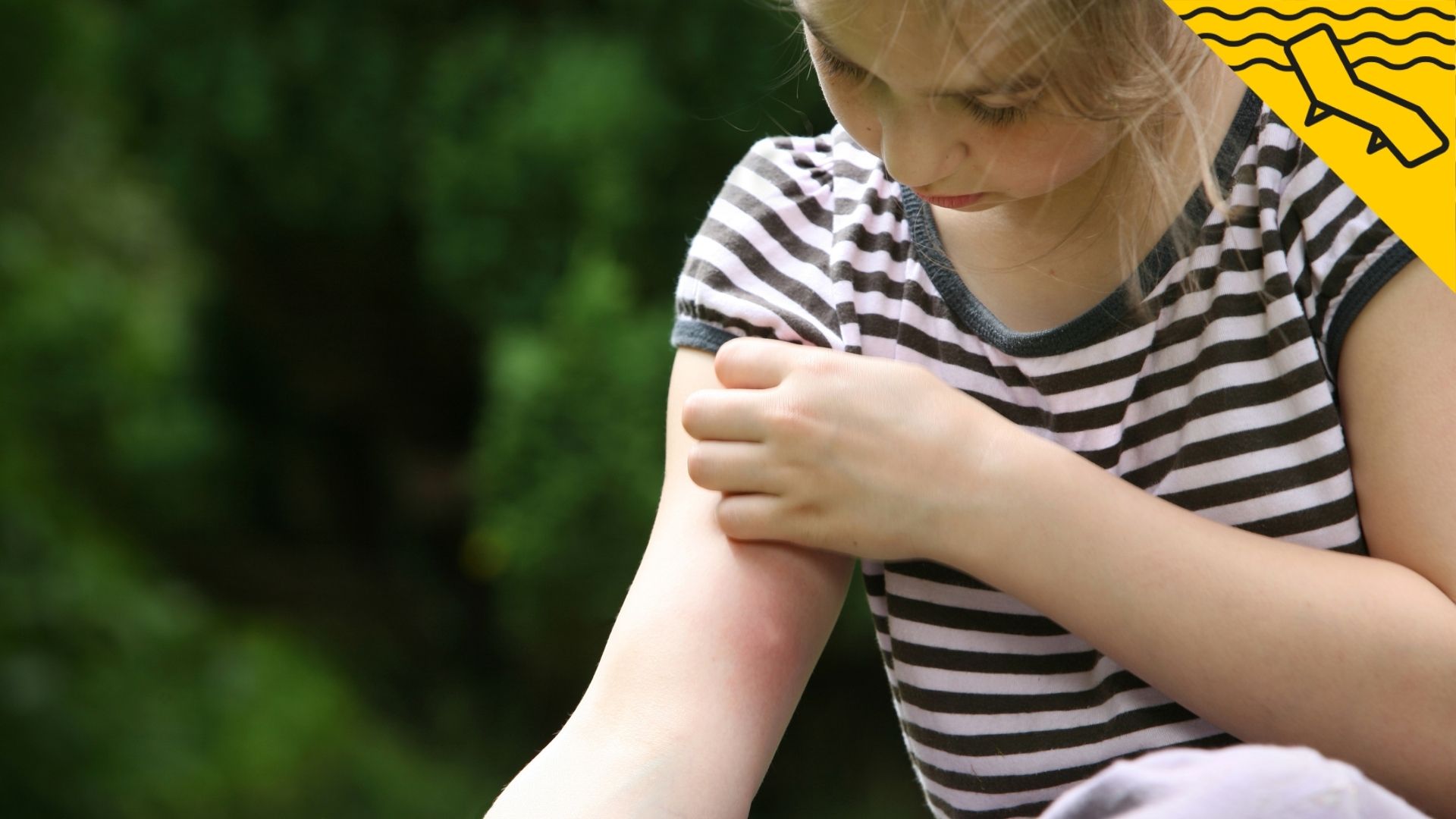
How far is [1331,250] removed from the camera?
2.37ft

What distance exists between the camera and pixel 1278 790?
1.73 ft

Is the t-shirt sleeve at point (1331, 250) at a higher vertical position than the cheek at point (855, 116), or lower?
lower

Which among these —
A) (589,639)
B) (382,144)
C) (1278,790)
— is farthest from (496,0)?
(1278,790)

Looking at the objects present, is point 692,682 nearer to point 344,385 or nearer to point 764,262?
point 764,262

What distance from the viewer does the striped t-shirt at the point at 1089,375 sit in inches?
29.2

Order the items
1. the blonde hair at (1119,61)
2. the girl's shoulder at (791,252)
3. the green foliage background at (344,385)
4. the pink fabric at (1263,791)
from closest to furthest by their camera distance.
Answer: the pink fabric at (1263,791), the blonde hair at (1119,61), the girl's shoulder at (791,252), the green foliage background at (344,385)

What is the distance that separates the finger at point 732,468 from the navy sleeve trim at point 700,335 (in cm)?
8

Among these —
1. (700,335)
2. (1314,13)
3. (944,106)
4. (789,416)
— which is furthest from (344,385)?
(1314,13)

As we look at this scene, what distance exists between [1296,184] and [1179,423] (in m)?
0.14

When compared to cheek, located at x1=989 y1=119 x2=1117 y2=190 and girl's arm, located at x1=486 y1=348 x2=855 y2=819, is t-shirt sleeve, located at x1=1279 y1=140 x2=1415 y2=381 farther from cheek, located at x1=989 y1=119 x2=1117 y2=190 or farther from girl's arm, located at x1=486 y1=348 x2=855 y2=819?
girl's arm, located at x1=486 y1=348 x2=855 y2=819

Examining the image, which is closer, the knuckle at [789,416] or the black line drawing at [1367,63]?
the black line drawing at [1367,63]

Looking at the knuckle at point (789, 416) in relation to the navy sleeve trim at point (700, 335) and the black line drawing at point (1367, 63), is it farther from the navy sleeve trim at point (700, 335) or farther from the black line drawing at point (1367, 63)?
the black line drawing at point (1367, 63)

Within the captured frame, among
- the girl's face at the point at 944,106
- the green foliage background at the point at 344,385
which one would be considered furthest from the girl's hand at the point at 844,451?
the green foliage background at the point at 344,385

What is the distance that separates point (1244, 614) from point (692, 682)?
0.30 m
